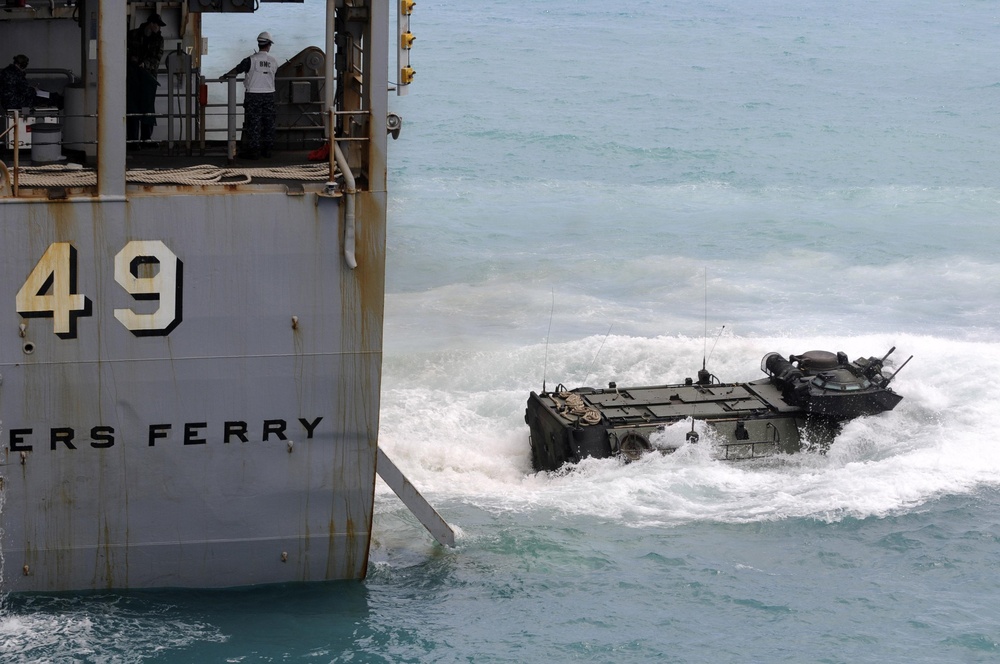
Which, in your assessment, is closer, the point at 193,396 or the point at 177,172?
the point at 193,396

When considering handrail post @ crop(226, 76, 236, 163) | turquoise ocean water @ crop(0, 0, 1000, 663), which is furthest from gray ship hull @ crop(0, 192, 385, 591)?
handrail post @ crop(226, 76, 236, 163)

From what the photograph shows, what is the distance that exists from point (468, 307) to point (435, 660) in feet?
50.8

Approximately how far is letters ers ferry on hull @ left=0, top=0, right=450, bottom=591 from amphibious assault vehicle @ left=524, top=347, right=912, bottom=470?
4.80m

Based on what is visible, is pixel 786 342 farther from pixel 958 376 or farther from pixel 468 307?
pixel 468 307

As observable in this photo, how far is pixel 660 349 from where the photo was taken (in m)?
23.8

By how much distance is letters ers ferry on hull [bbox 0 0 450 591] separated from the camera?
11422 millimetres

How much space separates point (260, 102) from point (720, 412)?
290 inches

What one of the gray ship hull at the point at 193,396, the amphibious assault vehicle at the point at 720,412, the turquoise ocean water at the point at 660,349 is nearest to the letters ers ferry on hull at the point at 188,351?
the gray ship hull at the point at 193,396

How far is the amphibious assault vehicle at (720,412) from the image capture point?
1697cm

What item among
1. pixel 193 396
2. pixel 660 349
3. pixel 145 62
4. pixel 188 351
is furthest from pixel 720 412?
pixel 145 62

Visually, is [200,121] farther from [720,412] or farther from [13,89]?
[720,412]

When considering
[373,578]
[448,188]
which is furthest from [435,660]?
[448,188]

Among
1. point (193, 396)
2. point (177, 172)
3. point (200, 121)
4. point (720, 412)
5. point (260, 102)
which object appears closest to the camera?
→ point (193, 396)

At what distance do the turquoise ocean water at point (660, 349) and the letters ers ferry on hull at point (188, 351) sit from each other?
76cm
